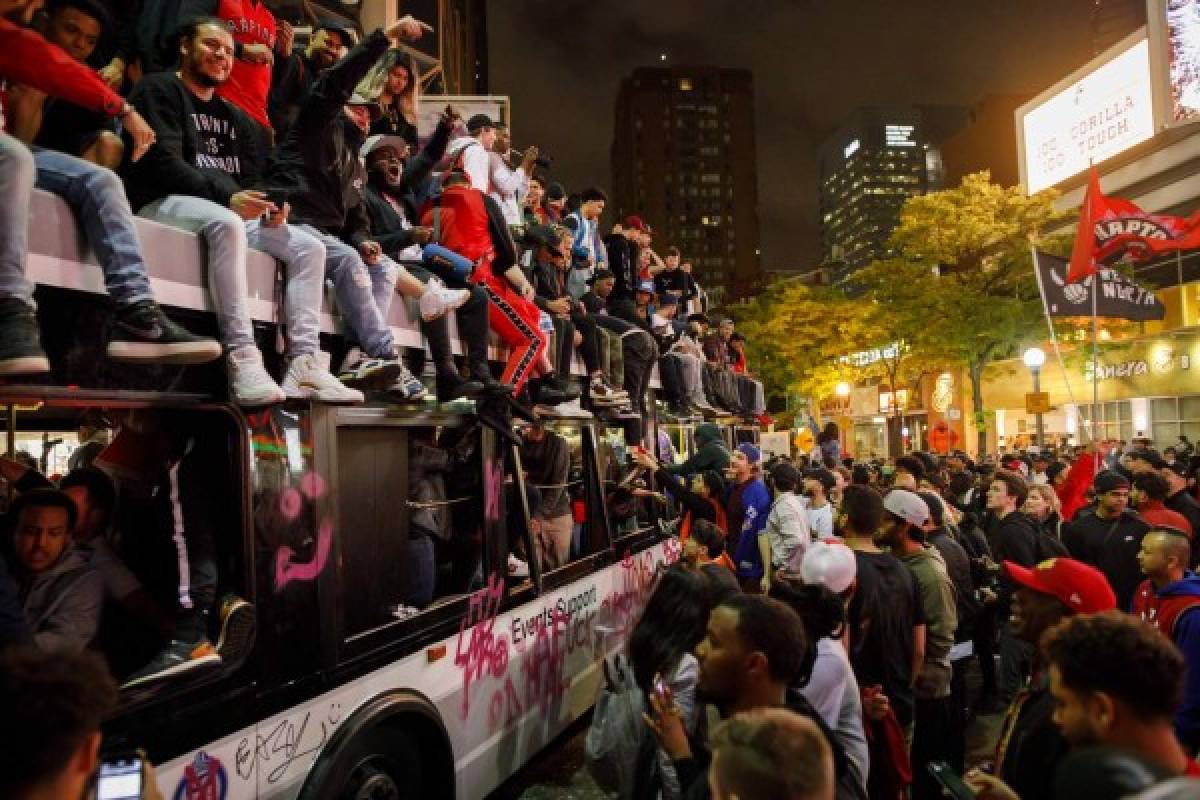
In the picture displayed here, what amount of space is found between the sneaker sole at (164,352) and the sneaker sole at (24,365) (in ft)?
1.01

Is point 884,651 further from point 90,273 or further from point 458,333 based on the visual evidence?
point 90,273

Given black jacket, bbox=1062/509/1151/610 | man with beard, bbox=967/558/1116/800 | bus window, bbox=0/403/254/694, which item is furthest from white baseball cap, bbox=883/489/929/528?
bus window, bbox=0/403/254/694

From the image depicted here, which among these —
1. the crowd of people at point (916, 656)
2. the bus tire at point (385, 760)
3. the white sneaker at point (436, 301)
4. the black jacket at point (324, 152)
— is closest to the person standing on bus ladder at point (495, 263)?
the white sneaker at point (436, 301)

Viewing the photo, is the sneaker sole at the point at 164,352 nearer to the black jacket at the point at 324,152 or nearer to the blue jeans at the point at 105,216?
the blue jeans at the point at 105,216

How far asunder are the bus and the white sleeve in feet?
13.0

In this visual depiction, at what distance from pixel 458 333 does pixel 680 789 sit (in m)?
3.58

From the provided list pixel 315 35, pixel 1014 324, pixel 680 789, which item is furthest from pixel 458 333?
pixel 1014 324

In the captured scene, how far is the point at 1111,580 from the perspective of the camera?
6.41 m

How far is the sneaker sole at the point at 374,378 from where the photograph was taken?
4086 millimetres

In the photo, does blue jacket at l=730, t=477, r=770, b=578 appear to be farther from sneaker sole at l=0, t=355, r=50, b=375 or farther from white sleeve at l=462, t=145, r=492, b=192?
sneaker sole at l=0, t=355, r=50, b=375

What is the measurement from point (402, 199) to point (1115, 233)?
13.6m

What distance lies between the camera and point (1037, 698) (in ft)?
9.56

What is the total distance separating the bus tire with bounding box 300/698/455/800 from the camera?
3.35 m

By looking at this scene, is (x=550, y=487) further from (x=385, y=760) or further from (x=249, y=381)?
(x=249, y=381)
